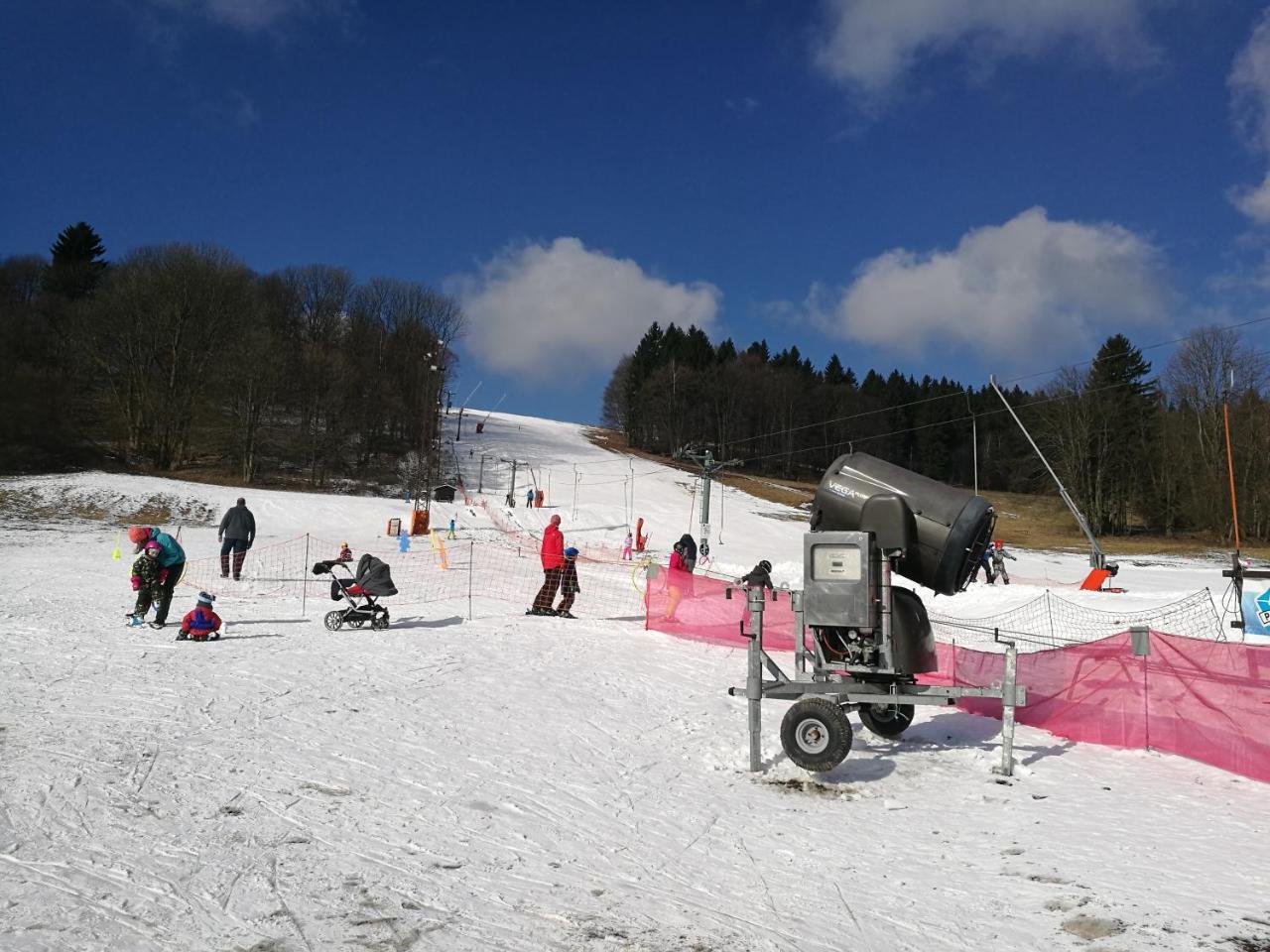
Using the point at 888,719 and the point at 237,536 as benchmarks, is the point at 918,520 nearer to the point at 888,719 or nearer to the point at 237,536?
the point at 888,719

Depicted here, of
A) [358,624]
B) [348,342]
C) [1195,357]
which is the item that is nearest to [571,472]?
[348,342]

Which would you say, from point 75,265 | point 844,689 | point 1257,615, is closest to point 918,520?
point 844,689

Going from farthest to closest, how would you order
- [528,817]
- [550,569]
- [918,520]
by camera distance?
[550,569], [918,520], [528,817]

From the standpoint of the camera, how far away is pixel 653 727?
8273 millimetres

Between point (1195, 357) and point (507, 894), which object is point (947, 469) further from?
point (507, 894)

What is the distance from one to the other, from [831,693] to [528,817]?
10.1 ft

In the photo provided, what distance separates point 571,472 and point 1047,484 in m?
33.2

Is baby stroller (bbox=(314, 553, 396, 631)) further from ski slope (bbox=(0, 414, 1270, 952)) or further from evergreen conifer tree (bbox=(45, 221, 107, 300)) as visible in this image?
evergreen conifer tree (bbox=(45, 221, 107, 300))

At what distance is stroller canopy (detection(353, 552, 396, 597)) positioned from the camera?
499 inches

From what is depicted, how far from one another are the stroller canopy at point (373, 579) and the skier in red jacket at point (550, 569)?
9.72ft

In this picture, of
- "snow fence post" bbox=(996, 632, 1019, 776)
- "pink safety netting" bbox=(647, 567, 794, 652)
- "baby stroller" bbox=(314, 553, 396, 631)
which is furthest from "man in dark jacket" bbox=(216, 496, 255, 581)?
"snow fence post" bbox=(996, 632, 1019, 776)

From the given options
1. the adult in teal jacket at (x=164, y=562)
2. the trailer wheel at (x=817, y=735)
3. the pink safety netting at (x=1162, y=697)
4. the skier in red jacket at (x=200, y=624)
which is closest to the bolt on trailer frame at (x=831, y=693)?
the trailer wheel at (x=817, y=735)

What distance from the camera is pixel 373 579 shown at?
12750mm

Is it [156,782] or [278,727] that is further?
[278,727]
